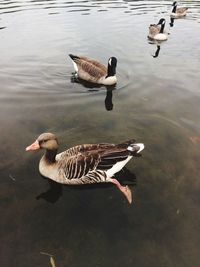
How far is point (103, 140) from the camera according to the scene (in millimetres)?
10148

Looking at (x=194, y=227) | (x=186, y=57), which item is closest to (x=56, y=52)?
(x=186, y=57)

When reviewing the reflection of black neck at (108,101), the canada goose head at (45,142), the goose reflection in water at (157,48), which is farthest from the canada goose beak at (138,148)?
the goose reflection in water at (157,48)

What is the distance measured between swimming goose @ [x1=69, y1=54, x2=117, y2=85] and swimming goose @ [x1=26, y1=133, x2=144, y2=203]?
20.4ft

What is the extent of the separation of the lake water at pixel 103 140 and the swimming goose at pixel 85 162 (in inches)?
12.2

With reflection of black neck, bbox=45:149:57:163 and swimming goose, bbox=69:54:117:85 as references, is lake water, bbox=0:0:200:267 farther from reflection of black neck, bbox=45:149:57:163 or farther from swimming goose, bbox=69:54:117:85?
reflection of black neck, bbox=45:149:57:163

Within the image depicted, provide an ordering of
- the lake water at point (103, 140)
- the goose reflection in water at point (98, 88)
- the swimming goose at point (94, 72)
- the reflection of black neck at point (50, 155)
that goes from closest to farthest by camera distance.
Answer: the lake water at point (103, 140), the reflection of black neck at point (50, 155), the goose reflection in water at point (98, 88), the swimming goose at point (94, 72)

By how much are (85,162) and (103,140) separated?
7.42ft

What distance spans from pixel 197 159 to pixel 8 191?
5.49m

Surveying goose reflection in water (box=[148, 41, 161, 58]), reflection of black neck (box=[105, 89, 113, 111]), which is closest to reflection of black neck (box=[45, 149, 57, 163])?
reflection of black neck (box=[105, 89, 113, 111])

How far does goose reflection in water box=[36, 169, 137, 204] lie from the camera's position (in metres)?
8.00

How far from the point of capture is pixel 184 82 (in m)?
14.6

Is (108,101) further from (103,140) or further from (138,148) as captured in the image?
(138,148)

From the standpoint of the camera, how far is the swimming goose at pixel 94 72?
550 inches

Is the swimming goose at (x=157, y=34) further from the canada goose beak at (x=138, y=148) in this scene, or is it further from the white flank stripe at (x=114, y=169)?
the white flank stripe at (x=114, y=169)
